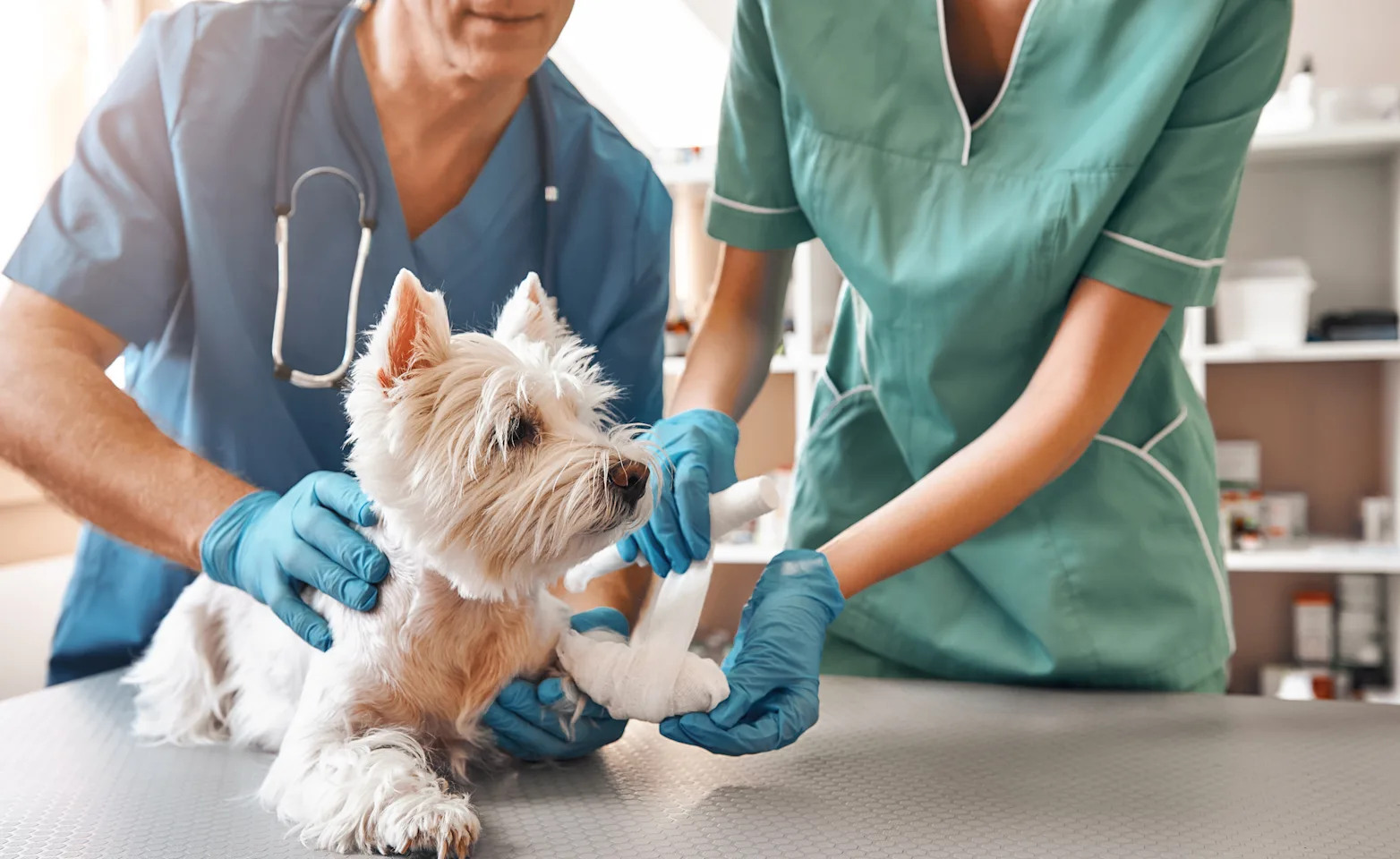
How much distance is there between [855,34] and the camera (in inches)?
47.3

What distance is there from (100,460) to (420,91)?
20.2 inches

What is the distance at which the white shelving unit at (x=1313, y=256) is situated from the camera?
2.76 metres

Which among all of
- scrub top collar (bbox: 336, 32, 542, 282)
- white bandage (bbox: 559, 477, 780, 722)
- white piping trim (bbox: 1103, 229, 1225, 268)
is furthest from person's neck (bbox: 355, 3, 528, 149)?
white piping trim (bbox: 1103, 229, 1225, 268)

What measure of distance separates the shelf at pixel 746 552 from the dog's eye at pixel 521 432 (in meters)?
2.22

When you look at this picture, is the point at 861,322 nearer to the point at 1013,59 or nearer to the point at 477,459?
the point at 1013,59

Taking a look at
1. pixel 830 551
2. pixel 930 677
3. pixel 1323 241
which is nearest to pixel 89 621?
pixel 830 551

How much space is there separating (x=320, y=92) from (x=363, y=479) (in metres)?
0.58

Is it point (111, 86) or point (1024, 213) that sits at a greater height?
point (111, 86)

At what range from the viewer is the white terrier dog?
31.6 inches

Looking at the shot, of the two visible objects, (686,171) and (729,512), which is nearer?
(729,512)

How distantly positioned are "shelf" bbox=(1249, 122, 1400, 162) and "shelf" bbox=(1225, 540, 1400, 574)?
1046 mm

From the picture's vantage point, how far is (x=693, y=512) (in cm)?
98

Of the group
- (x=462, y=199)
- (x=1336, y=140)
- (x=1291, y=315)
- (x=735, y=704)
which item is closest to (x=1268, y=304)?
(x=1291, y=315)

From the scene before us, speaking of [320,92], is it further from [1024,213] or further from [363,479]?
[1024,213]
